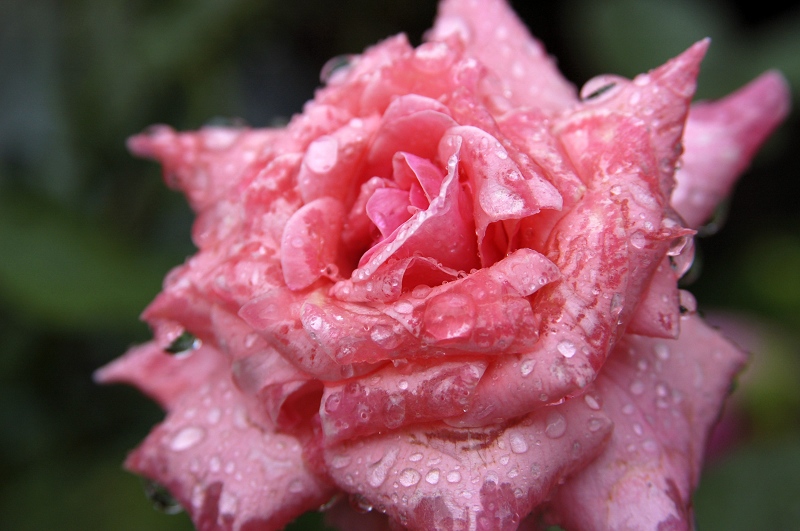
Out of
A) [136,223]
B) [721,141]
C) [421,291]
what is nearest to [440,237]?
[421,291]

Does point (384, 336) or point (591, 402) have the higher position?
point (384, 336)

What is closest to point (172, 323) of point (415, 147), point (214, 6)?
point (415, 147)

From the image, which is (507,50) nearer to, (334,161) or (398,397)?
(334,161)

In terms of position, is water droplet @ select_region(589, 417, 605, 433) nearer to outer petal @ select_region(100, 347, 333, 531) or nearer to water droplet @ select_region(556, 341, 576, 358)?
water droplet @ select_region(556, 341, 576, 358)

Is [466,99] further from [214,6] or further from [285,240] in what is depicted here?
[214,6]

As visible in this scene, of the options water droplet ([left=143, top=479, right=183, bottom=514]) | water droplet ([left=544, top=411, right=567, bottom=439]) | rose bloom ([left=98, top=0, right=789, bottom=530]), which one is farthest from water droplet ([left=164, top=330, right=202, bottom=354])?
water droplet ([left=544, top=411, right=567, bottom=439])

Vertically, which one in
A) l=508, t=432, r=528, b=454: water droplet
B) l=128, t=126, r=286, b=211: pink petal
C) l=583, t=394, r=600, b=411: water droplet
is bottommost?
l=583, t=394, r=600, b=411: water droplet
